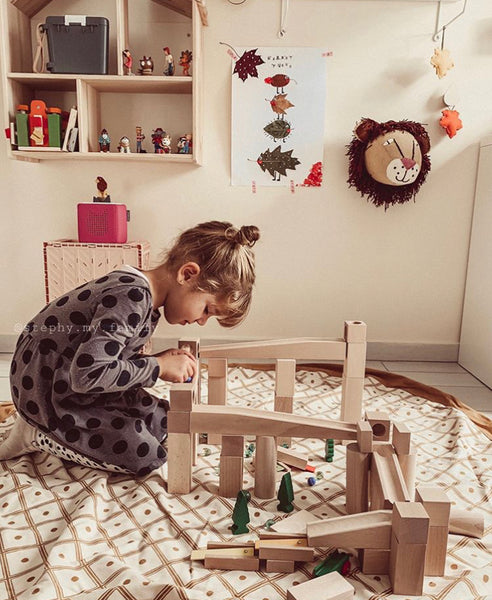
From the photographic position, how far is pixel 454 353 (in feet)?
7.26

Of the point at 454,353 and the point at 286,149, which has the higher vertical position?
the point at 286,149

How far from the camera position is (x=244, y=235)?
3.66ft

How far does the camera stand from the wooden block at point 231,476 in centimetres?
Answer: 105

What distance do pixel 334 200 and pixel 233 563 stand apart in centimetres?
153

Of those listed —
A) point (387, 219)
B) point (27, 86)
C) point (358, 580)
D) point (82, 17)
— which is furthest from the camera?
point (387, 219)

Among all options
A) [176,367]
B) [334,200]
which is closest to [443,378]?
[334,200]

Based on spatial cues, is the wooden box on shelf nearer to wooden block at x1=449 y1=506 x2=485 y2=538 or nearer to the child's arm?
the child's arm

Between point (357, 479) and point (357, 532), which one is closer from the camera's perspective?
point (357, 532)

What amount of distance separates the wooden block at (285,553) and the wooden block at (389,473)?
0.46ft

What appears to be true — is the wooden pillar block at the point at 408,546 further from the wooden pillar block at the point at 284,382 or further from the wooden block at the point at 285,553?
the wooden pillar block at the point at 284,382

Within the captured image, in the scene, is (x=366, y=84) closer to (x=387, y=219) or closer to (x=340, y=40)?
(x=340, y=40)

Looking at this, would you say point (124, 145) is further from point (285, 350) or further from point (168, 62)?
point (285, 350)

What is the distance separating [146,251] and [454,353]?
123 centimetres

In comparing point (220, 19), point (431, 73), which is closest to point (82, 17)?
point (220, 19)
